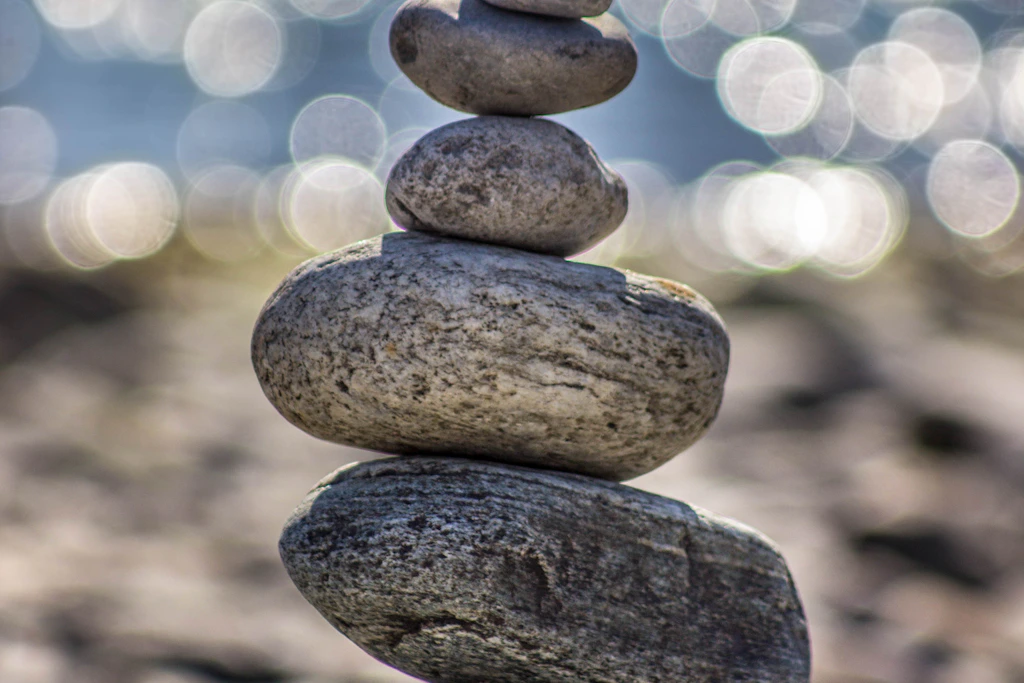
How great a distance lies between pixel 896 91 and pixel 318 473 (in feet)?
94.5

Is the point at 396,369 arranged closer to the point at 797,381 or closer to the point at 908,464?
the point at 908,464

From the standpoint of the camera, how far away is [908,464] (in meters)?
9.42

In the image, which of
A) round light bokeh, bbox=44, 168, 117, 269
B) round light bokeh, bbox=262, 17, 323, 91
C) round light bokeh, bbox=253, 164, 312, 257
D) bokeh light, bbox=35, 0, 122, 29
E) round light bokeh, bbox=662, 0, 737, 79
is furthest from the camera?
bokeh light, bbox=35, 0, 122, 29

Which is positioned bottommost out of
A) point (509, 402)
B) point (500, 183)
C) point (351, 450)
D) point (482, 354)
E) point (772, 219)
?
point (509, 402)

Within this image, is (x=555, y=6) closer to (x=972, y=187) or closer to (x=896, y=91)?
(x=972, y=187)

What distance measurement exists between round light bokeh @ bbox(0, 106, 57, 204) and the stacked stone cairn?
26052 millimetres

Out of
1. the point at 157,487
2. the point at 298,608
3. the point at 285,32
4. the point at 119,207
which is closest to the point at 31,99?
the point at 285,32

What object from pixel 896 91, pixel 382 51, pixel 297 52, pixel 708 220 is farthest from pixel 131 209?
pixel 896 91

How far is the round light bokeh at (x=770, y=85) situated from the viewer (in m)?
32.5

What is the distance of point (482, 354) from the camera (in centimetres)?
355

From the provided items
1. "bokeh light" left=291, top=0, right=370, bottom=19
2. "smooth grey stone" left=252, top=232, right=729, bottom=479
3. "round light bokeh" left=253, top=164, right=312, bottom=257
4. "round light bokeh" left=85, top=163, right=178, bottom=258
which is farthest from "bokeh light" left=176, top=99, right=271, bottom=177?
"smooth grey stone" left=252, top=232, right=729, bottom=479

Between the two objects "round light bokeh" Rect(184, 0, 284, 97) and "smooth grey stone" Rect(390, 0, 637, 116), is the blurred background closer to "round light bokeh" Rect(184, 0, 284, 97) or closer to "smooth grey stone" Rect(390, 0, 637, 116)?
"smooth grey stone" Rect(390, 0, 637, 116)

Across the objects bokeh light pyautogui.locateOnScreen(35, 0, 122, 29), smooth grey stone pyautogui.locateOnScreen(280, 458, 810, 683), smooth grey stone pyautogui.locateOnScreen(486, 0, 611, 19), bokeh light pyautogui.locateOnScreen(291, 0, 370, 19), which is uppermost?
bokeh light pyautogui.locateOnScreen(291, 0, 370, 19)

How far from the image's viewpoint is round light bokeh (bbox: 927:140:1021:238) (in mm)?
22469
